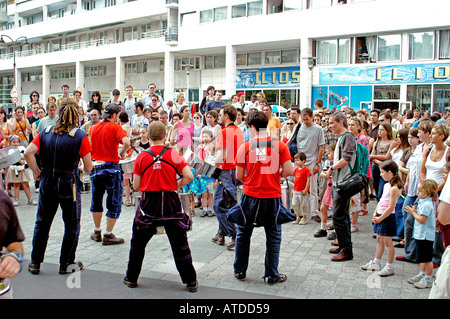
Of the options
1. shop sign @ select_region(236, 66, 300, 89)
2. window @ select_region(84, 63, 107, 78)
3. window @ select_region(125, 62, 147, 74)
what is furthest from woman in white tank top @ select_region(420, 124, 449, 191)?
window @ select_region(84, 63, 107, 78)

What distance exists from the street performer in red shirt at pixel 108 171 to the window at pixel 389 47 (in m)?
23.2

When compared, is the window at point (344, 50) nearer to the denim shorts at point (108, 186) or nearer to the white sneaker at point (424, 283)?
the denim shorts at point (108, 186)

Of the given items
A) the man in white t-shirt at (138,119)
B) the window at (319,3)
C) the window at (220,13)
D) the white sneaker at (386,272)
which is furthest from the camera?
the window at (220,13)

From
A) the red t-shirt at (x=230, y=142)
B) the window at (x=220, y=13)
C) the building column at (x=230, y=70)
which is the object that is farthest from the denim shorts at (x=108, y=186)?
the window at (x=220, y=13)

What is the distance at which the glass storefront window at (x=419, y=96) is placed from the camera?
2567 cm

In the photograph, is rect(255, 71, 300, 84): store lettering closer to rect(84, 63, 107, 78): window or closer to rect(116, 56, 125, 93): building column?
rect(116, 56, 125, 93): building column

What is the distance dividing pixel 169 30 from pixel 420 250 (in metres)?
34.9

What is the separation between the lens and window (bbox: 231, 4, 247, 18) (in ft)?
108

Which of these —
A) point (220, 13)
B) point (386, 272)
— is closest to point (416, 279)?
point (386, 272)

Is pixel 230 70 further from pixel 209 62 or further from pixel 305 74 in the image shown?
pixel 305 74

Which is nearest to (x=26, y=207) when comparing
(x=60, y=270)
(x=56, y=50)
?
(x=60, y=270)

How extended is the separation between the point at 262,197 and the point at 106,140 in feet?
9.60

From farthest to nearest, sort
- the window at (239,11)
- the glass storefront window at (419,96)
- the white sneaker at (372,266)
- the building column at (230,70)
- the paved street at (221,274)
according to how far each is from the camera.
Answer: the building column at (230,70) → the window at (239,11) → the glass storefront window at (419,96) → the white sneaker at (372,266) → the paved street at (221,274)

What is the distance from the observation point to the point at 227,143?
7.00 meters
